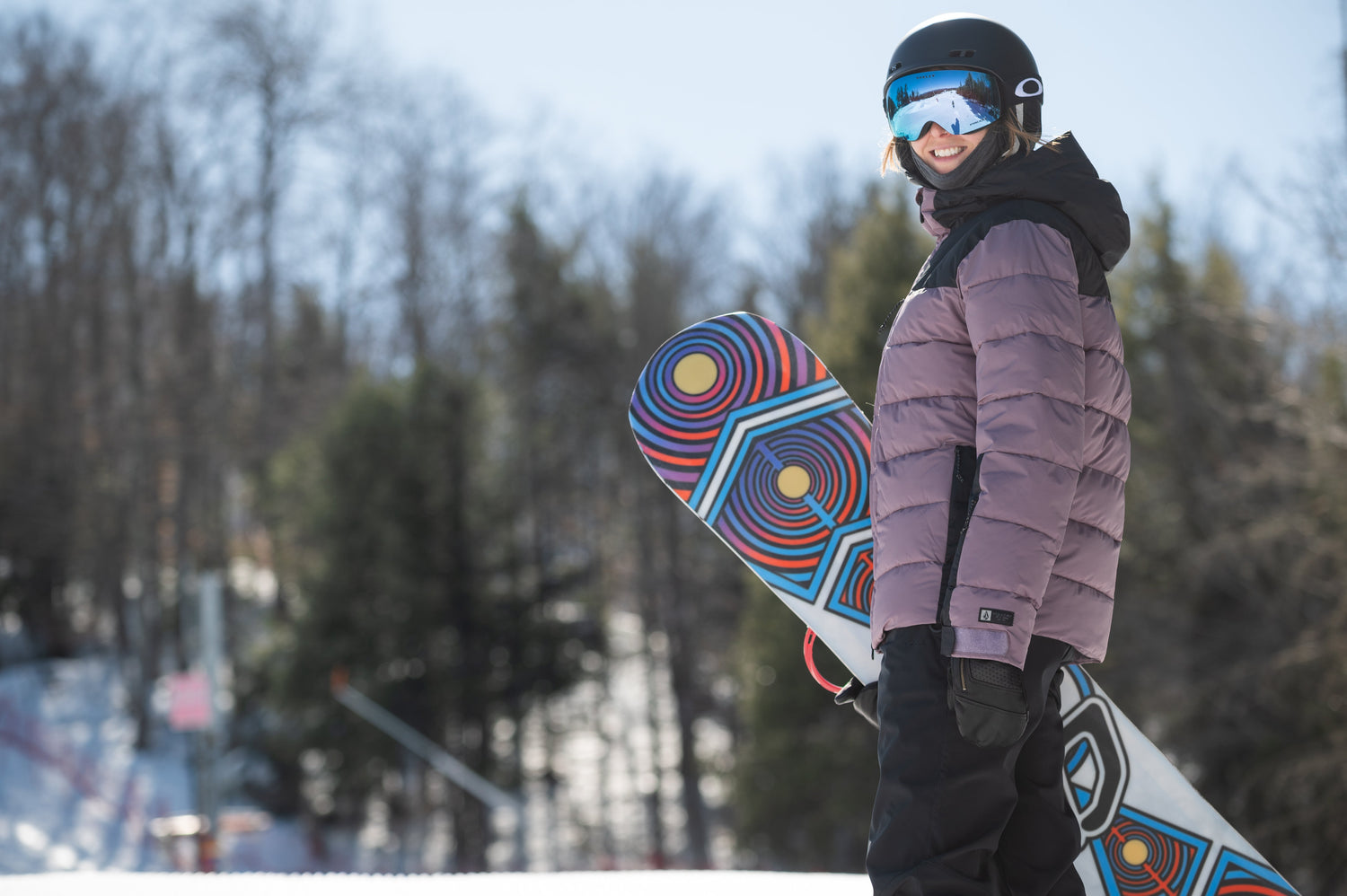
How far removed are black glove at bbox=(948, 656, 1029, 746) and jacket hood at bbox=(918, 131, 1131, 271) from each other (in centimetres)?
71

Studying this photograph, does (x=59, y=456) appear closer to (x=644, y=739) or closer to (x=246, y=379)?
(x=246, y=379)

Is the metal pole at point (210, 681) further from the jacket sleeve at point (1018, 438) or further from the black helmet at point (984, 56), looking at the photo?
the jacket sleeve at point (1018, 438)

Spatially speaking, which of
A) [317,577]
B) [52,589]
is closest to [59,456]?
[52,589]

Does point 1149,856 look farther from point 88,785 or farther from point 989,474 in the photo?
point 88,785

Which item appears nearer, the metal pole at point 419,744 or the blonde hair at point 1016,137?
the blonde hair at point 1016,137

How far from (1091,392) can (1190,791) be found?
95 cm

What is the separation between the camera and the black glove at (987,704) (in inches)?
61.8

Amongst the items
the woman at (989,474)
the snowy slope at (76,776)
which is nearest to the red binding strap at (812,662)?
the woman at (989,474)

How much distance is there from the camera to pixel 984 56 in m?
1.85

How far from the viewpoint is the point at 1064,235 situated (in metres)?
1.73

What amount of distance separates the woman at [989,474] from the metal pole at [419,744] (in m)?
14.0

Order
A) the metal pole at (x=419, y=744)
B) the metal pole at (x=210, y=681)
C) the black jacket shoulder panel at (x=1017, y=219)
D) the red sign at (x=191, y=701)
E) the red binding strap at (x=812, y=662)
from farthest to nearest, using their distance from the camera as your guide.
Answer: the metal pole at (x=419, y=744), the metal pole at (x=210, y=681), the red sign at (x=191, y=701), the red binding strap at (x=812, y=662), the black jacket shoulder panel at (x=1017, y=219)

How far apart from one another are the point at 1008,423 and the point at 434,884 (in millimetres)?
1768

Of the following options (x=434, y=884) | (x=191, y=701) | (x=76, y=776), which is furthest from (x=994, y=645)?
(x=76, y=776)
